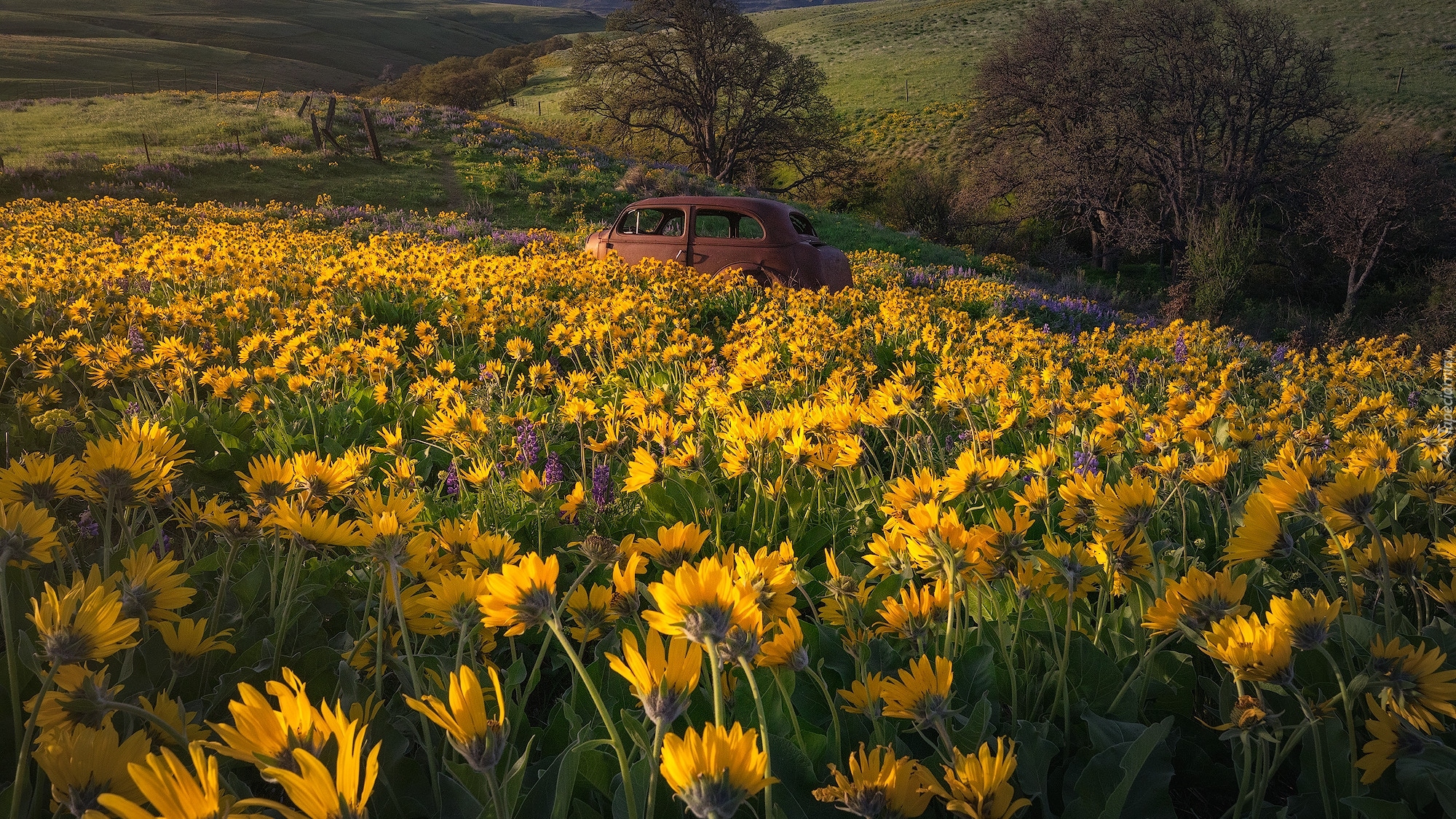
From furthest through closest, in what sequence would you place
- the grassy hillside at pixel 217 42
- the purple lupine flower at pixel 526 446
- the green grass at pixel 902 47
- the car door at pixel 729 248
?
the green grass at pixel 902 47 → the grassy hillside at pixel 217 42 → the car door at pixel 729 248 → the purple lupine flower at pixel 526 446

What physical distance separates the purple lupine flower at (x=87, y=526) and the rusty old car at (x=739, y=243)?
7464 millimetres

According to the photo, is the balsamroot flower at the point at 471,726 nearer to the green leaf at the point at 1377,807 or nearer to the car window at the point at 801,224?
the green leaf at the point at 1377,807

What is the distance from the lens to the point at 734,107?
3666cm

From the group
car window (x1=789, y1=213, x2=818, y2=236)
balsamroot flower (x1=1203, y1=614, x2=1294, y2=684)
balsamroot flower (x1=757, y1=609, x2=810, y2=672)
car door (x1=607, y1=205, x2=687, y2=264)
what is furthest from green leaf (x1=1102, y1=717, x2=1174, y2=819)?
car door (x1=607, y1=205, x2=687, y2=264)

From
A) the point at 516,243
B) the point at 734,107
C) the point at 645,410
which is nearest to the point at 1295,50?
the point at 734,107

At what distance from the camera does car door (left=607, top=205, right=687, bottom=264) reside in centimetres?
1027

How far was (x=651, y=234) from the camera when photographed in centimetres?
1093

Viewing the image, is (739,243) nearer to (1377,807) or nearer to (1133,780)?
(1133,780)

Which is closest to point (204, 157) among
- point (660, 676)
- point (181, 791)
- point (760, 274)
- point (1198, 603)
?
point (760, 274)

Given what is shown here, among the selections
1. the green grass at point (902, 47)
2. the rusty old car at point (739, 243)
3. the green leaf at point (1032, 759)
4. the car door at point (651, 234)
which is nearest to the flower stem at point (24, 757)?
the green leaf at point (1032, 759)

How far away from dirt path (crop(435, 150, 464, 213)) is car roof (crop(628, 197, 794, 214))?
10955 mm

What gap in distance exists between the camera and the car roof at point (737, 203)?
9641 millimetres

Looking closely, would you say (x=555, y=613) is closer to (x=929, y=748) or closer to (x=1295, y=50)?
(x=929, y=748)

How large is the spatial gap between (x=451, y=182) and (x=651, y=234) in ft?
44.5
